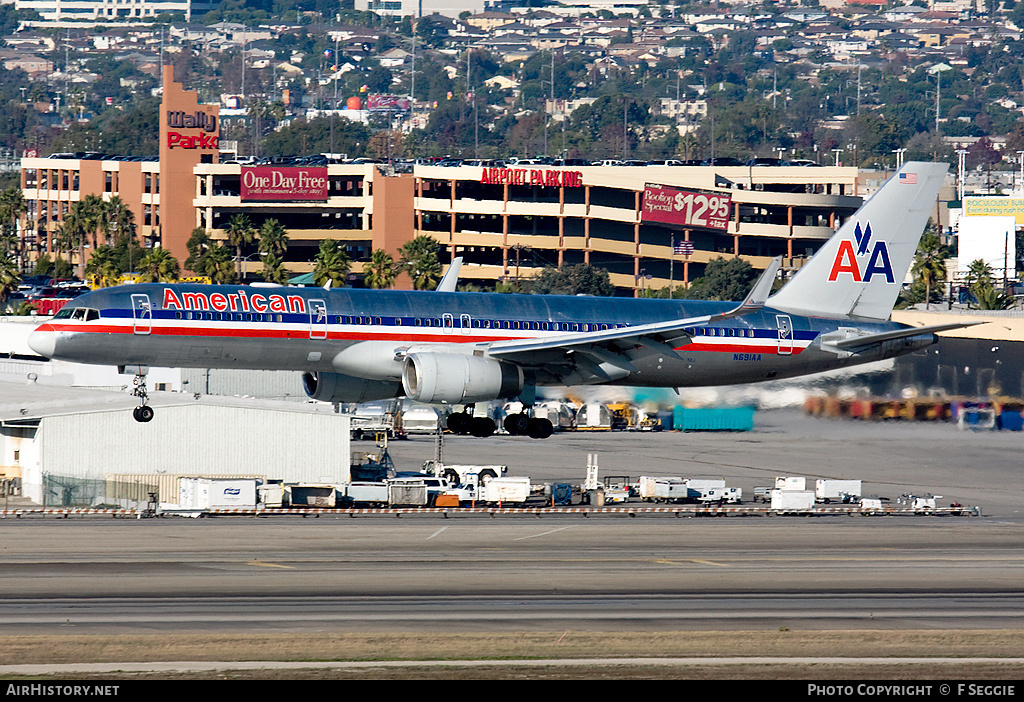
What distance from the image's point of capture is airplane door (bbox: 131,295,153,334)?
5459 centimetres

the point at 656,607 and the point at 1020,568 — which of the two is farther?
the point at 1020,568

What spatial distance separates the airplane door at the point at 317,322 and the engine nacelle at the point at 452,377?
128 inches

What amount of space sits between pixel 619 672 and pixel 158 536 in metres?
34.8

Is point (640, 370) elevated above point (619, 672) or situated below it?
above

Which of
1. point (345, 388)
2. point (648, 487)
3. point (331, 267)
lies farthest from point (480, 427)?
point (331, 267)

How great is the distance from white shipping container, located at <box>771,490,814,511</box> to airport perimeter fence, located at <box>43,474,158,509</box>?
33044mm

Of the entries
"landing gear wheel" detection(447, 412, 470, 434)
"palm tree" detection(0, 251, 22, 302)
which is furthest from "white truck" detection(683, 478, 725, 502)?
"palm tree" detection(0, 251, 22, 302)

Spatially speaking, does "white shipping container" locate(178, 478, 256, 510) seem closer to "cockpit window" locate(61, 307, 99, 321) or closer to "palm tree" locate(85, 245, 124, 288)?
"cockpit window" locate(61, 307, 99, 321)

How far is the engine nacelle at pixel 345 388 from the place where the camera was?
195 feet

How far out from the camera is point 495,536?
239 feet

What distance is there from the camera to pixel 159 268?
18062 centimetres

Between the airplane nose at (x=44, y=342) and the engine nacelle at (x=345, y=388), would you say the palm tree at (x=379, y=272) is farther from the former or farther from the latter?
the airplane nose at (x=44, y=342)
